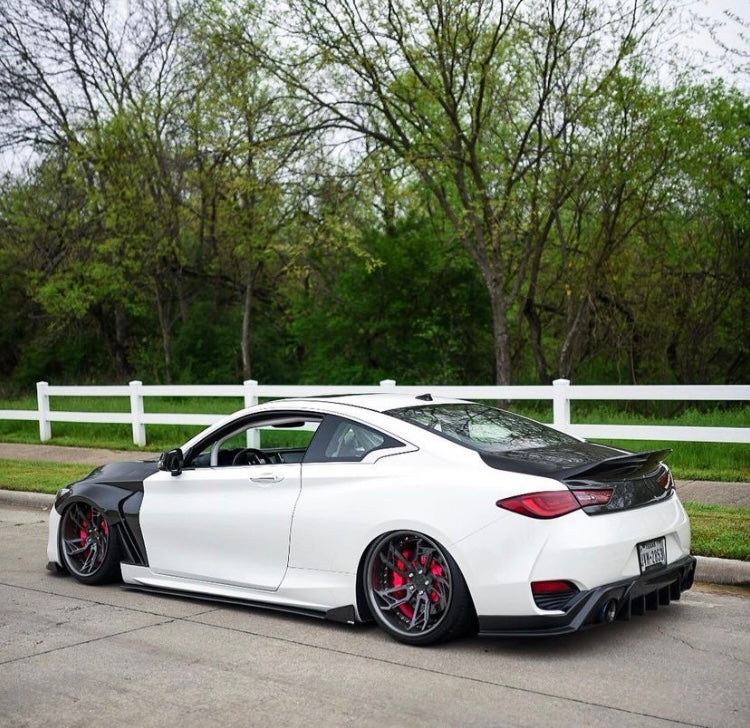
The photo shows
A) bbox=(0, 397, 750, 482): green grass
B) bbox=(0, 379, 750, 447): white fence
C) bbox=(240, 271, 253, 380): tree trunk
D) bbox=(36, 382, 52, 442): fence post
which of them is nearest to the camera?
bbox=(0, 379, 750, 447): white fence

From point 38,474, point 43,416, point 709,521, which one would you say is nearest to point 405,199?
point 43,416

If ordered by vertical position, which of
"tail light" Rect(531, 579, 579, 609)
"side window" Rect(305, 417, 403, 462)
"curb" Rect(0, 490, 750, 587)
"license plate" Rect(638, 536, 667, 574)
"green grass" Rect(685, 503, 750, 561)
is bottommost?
"curb" Rect(0, 490, 750, 587)

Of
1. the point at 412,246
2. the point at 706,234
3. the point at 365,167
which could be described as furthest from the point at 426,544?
the point at 412,246

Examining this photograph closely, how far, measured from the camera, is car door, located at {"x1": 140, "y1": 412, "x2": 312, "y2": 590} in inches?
257

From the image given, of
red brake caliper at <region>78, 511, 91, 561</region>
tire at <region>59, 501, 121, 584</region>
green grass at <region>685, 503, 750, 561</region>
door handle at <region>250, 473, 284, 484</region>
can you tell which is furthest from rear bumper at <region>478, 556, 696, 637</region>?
red brake caliper at <region>78, 511, 91, 561</region>

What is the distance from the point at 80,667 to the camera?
561 cm

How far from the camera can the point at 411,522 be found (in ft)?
19.0

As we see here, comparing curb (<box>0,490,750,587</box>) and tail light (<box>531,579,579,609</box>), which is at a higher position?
tail light (<box>531,579,579,609</box>)

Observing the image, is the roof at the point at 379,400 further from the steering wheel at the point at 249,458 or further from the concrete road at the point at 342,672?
the concrete road at the point at 342,672

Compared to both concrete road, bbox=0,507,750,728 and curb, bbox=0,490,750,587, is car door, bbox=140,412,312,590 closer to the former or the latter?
concrete road, bbox=0,507,750,728

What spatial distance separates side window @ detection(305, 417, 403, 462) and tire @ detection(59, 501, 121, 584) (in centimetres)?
202

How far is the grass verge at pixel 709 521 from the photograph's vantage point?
25.7 ft

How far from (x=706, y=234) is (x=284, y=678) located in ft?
73.9

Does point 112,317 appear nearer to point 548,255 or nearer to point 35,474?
point 548,255
